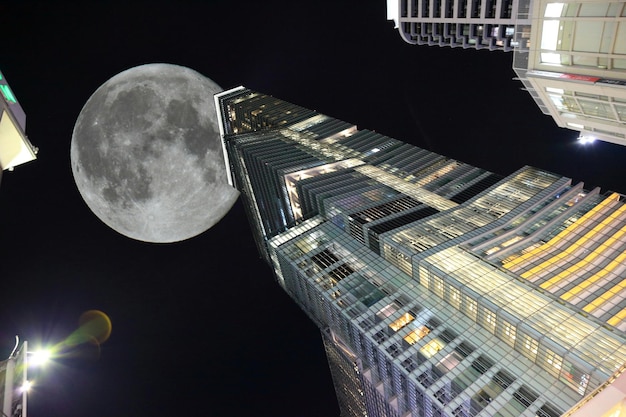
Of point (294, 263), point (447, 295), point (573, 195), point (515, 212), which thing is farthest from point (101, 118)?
point (573, 195)

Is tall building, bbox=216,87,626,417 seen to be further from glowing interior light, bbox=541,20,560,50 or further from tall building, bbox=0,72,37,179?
tall building, bbox=0,72,37,179

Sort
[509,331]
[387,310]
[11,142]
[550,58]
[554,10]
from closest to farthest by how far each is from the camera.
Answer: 1. [11,142]
2. [554,10]
3. [550,58]
4. [509,331]
5. [387,310]

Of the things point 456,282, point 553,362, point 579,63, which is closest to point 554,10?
point 579,63

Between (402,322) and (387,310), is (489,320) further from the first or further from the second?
(387,310)

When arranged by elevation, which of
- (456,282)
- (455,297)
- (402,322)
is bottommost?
(402,322)

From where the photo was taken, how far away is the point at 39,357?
44688 millimetres

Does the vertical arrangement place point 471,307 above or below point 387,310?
above

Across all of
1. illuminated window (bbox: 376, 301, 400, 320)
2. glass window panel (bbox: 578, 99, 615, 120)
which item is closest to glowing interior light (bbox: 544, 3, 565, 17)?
glass window panel (bbox: 578, 99, 615, 120)

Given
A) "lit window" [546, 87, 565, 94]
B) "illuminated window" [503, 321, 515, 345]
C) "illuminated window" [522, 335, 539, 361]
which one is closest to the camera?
"lit window" [546, 87, 565, 94]

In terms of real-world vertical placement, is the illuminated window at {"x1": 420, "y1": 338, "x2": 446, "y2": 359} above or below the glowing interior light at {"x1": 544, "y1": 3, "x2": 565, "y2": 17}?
below

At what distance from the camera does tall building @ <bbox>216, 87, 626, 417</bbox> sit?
63.2m

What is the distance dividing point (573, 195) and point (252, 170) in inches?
4078

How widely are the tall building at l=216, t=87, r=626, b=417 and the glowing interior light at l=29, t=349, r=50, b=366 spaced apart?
49348mm

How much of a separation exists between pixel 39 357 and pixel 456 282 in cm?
6479
